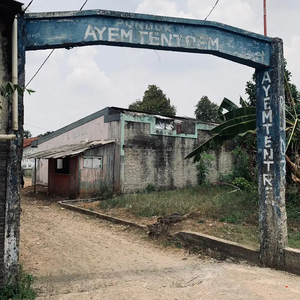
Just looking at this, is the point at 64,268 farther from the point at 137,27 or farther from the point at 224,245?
the point at 137,27

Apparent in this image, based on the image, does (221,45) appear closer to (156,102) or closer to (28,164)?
(156,102)

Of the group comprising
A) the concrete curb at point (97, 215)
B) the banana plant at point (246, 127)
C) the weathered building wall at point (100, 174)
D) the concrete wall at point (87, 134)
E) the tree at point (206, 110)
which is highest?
the tree at point (206, 110)

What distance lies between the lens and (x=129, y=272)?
18.0 feet

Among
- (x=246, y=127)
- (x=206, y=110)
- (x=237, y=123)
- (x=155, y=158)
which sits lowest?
(x=155, y=158)

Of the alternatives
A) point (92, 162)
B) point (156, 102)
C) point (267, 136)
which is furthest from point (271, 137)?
point (156, 102)

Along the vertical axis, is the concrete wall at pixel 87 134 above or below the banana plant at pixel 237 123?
above

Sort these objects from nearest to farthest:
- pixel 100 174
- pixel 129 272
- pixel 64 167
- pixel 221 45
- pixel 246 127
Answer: pixel 221 45, pixel 129 272, pixel 246 127, pixel 100 174, pixel 64 167

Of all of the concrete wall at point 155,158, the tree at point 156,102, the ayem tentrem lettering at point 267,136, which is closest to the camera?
the ayem tentrem lettering at point 267,136

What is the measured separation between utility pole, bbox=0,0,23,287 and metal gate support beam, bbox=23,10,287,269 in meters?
0.27

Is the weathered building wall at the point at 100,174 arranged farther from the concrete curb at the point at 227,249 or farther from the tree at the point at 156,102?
the tree at the point at 156,102

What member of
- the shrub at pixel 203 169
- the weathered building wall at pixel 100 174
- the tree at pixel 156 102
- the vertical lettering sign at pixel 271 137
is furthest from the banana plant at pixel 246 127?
the tree at pixel 156 102

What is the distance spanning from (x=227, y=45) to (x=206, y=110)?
1141 inches

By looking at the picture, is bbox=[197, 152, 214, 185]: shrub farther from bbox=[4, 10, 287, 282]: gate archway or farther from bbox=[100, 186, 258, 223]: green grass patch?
bbox=[4, 10, 287, 282]: gate archway

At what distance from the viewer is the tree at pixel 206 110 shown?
1320 inches
